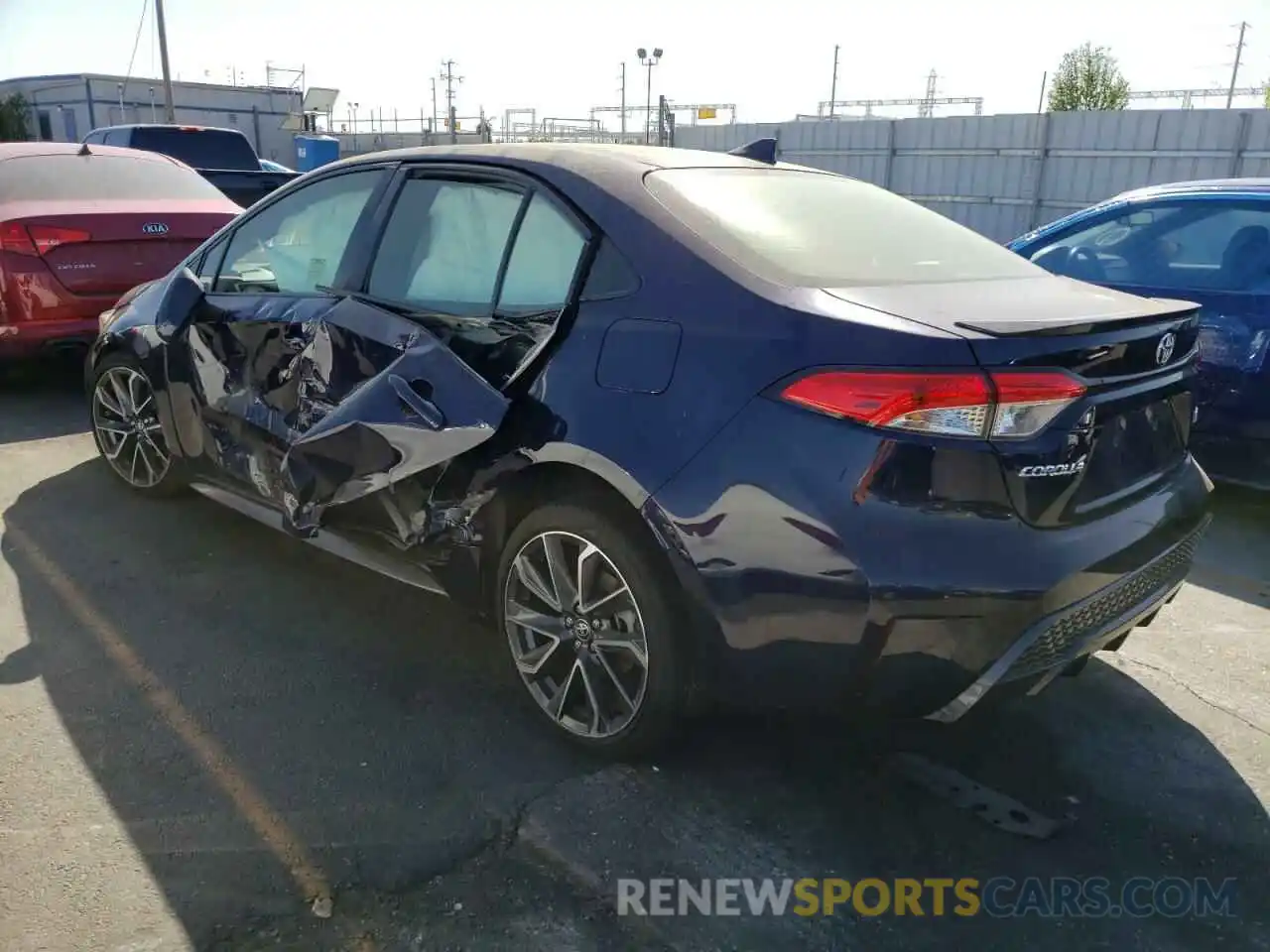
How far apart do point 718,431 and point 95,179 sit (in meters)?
6.21

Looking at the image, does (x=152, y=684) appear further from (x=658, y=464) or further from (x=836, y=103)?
(x=836, y=103)

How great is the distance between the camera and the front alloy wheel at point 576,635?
9.05 ft

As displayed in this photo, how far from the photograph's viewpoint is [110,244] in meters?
6.36

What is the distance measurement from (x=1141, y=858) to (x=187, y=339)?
3847 mm

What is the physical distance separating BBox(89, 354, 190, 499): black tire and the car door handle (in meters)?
1.94

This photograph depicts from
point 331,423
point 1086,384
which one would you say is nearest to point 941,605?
point 1086,384

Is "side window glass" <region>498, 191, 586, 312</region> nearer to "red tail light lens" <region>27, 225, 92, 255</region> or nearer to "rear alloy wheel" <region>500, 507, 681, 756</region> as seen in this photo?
"rear alloy wheel" <region>500, 507, 681, 756</region>

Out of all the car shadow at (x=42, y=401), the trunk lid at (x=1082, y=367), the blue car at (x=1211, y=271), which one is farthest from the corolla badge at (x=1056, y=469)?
the car shadow at (x=42, y=401)

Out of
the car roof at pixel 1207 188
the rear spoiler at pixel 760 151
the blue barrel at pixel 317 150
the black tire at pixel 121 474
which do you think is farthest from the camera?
the blue barrel at pixel 317 150

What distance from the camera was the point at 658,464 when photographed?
2.51 m

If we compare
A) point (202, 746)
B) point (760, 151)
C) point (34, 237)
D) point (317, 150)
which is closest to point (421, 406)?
point (202, 746)

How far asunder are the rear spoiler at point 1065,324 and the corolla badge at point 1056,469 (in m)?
0.30

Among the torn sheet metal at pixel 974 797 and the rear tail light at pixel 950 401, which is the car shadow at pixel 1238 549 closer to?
the torn sheet metal at pixel 974 797

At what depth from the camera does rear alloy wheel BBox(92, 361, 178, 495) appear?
464 cm
